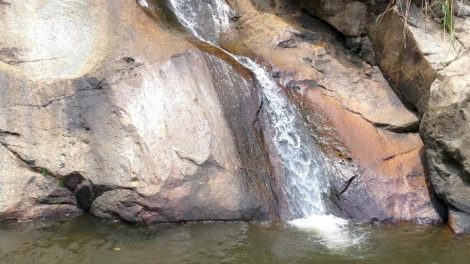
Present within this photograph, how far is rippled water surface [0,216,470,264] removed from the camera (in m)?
5.71

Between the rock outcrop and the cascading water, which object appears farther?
the cascading water

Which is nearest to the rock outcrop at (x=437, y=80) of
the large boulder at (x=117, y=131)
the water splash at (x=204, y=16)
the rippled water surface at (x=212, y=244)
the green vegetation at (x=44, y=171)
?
the rippled water surface at (x=212, y=244)

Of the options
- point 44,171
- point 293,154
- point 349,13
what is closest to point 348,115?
point 293,154

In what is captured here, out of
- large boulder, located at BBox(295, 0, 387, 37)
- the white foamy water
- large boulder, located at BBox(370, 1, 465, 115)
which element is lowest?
the white foamy water

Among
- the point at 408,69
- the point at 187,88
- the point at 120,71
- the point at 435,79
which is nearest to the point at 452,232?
the point at 435,79

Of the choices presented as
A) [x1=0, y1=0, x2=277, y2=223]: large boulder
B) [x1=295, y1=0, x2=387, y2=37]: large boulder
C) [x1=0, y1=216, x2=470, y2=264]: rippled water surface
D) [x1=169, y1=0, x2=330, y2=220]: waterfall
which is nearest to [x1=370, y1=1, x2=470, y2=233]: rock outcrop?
[x1=295, y1=0, x2=387, y2=37]: large boulder

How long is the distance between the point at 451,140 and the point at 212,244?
3386mm

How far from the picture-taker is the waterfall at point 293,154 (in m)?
7.09

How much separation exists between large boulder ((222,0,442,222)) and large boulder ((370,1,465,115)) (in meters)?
0.25

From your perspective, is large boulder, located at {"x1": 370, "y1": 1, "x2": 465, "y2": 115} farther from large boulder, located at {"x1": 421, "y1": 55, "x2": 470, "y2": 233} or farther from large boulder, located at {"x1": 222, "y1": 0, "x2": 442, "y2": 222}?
large boulder, located at {"x1": 421, "y1": 55, "x2": 470, "y2": 233}

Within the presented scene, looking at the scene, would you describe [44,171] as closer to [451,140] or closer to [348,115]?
[348,115]

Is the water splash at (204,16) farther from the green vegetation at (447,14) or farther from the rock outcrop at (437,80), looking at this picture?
the green vegetation at (447,14)

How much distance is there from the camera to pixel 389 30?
27.2 feet

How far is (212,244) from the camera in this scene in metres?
6.01
